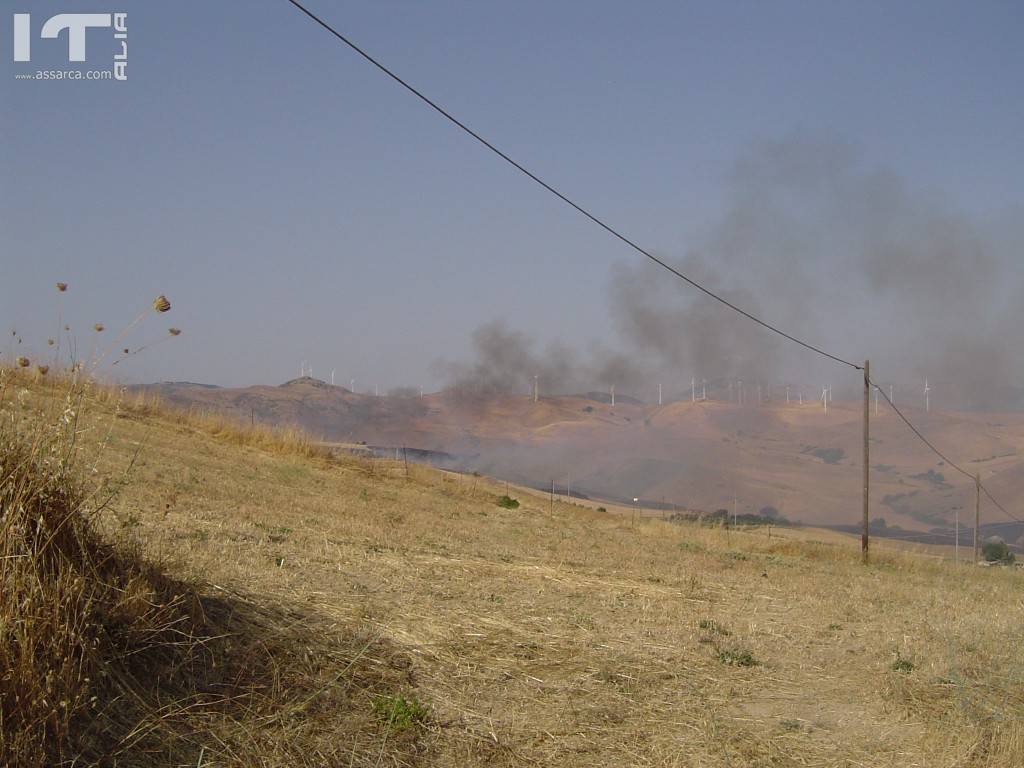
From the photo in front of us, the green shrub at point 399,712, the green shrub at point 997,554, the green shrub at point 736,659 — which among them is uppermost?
the green shrub at point 399,712

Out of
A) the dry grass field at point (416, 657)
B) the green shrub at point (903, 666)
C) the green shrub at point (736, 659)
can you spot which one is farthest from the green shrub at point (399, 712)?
the green shrub at point (903, 666)

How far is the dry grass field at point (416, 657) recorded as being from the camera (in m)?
4.52

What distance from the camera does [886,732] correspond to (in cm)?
638

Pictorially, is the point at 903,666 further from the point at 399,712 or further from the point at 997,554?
the point at 997,554

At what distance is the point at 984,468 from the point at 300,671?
102 m

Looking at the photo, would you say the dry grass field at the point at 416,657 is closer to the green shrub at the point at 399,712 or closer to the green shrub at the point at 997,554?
the green shrub at the point at 399,712

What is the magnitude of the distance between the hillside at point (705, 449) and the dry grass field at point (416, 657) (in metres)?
60.2

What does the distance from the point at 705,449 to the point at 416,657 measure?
97.9 meters

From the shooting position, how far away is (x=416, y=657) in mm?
6461

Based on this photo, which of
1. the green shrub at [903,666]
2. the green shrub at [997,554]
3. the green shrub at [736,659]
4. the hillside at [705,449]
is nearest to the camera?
the green shrub at [736,659]

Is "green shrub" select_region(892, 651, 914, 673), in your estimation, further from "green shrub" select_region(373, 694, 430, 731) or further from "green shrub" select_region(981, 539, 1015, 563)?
"green shrub" select_region(981, 539, 1015, 563)

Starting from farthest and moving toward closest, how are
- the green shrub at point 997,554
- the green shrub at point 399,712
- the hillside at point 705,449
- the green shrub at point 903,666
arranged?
the hillside at point 705,449
the green shrub at point 997,554
the green shrub at point 903,666
the green shrub at point 399,712

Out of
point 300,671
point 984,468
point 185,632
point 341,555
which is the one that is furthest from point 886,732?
point 984,468

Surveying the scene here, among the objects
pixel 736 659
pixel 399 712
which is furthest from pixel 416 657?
pixel 736 659
